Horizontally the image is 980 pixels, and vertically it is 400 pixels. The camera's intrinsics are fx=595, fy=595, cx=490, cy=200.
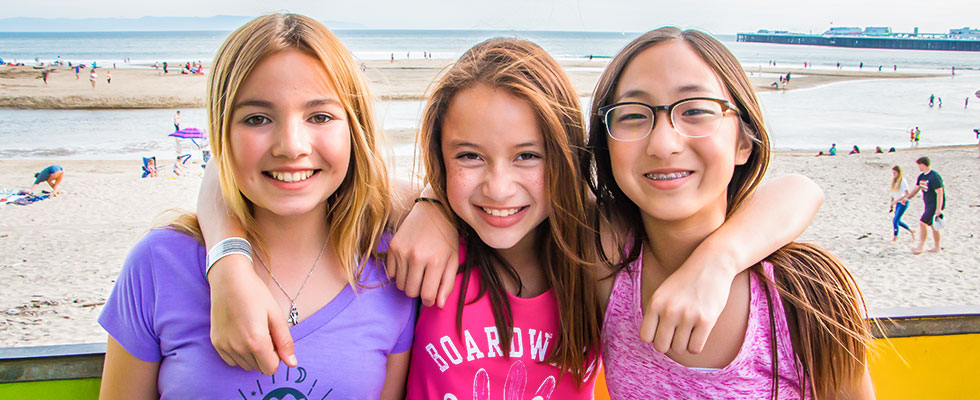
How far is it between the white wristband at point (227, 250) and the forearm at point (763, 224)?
4.21ft

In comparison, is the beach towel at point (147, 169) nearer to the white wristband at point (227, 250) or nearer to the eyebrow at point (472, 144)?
the white wristband at point (227, 250)

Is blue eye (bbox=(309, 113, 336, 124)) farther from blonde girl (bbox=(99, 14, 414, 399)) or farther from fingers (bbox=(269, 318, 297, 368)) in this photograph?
fingers (bbox=(269, 318, 297, 368))

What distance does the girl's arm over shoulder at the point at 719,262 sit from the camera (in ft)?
5.00

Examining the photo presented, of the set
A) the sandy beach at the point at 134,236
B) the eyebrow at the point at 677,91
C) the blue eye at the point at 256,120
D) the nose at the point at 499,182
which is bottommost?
the sandy beach at the point at 134,236

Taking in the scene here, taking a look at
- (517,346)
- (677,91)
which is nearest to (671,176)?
(677,91)

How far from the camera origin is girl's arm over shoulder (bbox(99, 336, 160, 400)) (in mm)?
1636

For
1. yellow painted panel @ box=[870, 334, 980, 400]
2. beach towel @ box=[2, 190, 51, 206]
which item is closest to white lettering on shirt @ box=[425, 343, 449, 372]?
yellow painted panel @ box=[870, 334, 980, 400]

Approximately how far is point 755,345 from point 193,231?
5.51ft

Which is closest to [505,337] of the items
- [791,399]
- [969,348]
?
[791,399]

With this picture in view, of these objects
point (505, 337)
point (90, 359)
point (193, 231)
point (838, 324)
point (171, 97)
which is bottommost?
point (90, 359)

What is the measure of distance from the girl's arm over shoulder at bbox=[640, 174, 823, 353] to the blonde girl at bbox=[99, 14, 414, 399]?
814 mm

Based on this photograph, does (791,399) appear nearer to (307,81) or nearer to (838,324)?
(838,324)

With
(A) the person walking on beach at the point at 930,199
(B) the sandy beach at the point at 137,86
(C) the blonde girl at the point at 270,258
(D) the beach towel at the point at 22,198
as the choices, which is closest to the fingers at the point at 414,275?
(C) the blonde girl at the point at 270,258

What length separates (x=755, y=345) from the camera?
5.54 feet
